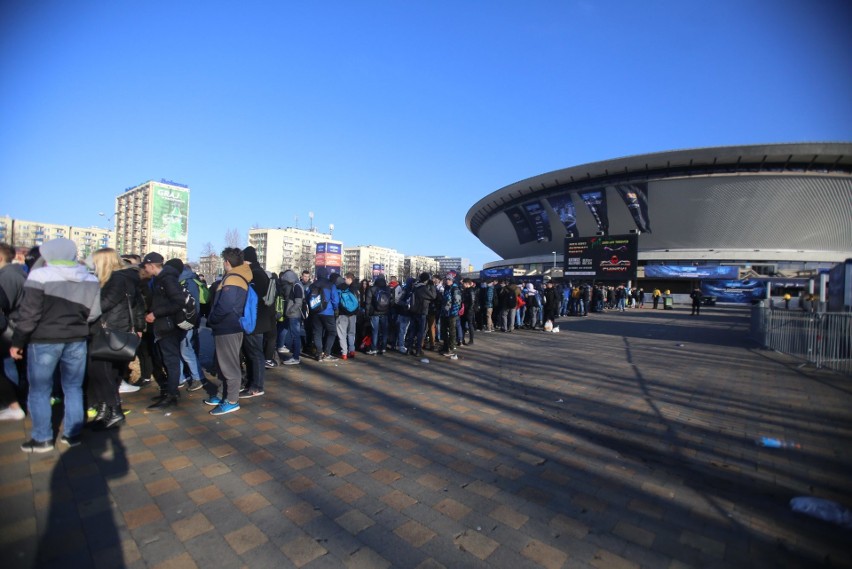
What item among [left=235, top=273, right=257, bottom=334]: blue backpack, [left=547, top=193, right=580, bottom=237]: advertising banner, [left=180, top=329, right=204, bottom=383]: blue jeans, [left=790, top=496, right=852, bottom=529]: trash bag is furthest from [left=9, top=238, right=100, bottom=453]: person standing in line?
[left=547, top=193, right=580, bottom=237]: advertising banner

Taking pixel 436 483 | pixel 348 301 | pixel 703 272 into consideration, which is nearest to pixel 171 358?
pixel 348 301

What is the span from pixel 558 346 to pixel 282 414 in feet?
25.0

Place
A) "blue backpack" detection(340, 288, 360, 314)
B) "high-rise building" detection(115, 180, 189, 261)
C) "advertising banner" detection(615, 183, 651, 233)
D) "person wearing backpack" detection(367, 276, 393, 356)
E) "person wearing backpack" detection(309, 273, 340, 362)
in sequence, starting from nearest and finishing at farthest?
"person wearing backpack" detection(309, 273, 340, 362) → "blue backpack" detection(340, 288, 360, 314) → "person wearing backpack" detection(367, 276, 393, 356) → "high-rise building" detection(115, 180, 189, 261) → "advertising banner" detection(615, 183, 651, 233)

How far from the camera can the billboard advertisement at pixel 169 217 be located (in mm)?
46094

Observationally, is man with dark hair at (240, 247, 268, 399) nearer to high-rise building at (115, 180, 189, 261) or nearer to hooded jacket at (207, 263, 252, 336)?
hooded jacket at (207, 263, 252, 336)

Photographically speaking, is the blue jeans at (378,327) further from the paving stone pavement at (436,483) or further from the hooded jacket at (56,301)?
the hooded jacket at (56,301)

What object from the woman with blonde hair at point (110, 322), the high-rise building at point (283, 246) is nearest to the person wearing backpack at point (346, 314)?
the woman with blonde hair at point (110, 322)

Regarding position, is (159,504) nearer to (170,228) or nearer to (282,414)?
(282,414)

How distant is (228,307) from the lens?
4270 mm

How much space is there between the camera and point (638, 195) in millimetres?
56781

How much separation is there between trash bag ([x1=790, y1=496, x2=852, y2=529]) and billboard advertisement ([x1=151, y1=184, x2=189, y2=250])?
55589mm

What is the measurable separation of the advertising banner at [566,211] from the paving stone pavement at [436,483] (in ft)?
204

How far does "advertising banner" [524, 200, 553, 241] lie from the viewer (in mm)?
68625

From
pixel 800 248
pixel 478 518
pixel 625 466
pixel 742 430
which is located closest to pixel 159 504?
pixel 478 518
